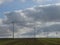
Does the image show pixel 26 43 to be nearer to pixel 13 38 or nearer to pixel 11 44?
pixel 11 44

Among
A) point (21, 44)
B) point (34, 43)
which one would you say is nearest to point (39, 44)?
point (34, 43)

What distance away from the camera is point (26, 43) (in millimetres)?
107688

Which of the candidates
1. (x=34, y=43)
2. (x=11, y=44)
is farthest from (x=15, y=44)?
(x=34, y=43)

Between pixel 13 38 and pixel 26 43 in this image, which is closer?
pixel 26 43

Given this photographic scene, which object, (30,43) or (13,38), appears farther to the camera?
(13,38)

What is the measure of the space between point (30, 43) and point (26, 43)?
2283mm

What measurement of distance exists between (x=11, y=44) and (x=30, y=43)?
10408mm

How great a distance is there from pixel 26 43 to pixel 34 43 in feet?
16.8

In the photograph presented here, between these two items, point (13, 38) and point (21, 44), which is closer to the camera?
point (21, 44)

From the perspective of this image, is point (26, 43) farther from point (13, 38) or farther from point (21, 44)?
point (13, 38)

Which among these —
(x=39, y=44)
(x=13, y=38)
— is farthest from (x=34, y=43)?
(x=13, y=38)

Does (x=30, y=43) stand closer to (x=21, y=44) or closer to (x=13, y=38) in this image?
(x=21, y=44)

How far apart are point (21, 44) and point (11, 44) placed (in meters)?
5.49

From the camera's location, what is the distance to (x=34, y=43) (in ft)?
362
